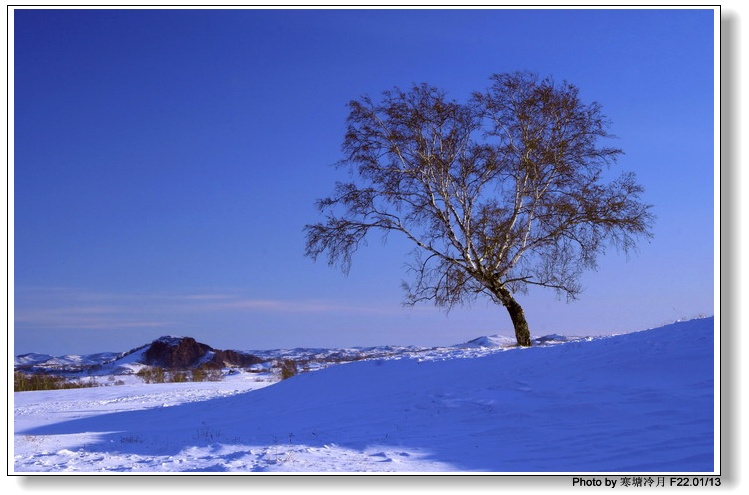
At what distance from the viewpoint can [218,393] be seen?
55.3 ft

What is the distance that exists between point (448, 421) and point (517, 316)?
25.2 ft

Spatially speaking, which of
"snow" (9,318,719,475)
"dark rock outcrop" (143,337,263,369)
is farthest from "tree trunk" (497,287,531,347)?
"dark rock outcrop" (143,337,263,369)

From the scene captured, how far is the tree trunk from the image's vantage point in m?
16.0

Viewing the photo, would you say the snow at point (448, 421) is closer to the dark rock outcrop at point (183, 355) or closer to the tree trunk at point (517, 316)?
the tree trunk at point (517, 316)

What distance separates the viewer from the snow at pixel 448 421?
680 centimetres

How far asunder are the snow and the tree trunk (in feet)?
11.6

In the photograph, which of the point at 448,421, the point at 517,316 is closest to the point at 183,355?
the point at 517,316

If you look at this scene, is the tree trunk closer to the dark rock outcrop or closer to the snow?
the snow

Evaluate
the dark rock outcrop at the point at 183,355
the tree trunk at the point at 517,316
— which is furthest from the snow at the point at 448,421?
the dark rock outcrop at the point at 183,355

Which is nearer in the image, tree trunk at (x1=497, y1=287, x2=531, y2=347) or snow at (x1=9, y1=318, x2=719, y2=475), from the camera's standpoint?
snow at (x1=9, y1=318, x2=719, y2=475)

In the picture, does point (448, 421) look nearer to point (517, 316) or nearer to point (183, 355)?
point (517, 316)
